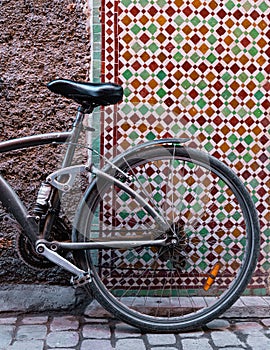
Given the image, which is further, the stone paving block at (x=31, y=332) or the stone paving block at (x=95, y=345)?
the stone paving block at (x=31, y=332)

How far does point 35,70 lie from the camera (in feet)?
12.7

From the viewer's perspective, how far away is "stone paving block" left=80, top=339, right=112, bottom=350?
3283 mm

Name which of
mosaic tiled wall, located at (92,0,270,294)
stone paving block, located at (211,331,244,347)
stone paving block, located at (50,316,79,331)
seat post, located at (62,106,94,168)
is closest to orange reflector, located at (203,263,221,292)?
stone paving block, located at (211,331,244,347)

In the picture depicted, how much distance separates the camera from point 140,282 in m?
3.93

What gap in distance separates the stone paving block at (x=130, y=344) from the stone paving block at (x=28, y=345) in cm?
39

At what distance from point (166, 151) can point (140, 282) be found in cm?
92

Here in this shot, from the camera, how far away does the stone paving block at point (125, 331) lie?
11.3ft

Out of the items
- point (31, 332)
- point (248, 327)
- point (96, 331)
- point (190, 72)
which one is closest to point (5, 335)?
point (31, 332)

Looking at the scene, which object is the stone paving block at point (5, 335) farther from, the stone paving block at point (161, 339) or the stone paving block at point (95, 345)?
the stone paving block at point (161, 339)

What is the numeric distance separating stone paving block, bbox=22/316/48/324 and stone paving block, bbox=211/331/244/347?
96 cm

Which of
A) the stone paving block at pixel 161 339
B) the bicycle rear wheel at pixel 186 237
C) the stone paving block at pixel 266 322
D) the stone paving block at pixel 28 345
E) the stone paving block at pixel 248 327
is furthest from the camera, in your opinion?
the bicycle rear wheel at pixel 186 237

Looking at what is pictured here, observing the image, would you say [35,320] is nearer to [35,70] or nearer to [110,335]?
[110,335]

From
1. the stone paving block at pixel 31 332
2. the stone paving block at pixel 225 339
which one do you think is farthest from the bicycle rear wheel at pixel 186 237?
the stone paving block at pixel 31 332

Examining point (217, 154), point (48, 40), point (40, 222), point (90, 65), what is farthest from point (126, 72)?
point (40, 222)
